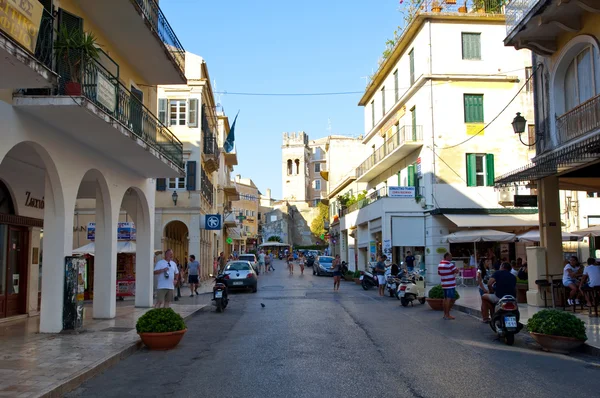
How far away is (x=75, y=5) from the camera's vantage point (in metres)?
12.7

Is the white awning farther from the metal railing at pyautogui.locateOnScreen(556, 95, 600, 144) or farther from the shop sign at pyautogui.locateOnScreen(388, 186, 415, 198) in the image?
the metal railing at pyautogui.locateOnScreen(556, 95, 600, 144)

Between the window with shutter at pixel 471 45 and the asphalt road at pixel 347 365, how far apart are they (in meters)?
20.7

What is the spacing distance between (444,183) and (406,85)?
6844 mm

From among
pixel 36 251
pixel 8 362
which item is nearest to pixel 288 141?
pixel 36 251

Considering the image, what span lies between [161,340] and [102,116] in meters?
4.34

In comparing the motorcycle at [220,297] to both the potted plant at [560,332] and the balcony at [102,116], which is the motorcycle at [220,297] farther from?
Result: the potted plant at [560,332]

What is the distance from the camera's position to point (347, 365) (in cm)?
865

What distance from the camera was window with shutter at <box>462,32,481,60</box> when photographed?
31.4 metres

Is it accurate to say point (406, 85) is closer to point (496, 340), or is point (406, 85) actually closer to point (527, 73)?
point (527, 73)

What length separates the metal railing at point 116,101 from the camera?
10859 millimetres

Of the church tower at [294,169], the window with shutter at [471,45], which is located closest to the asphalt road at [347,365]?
the window with shutter at [471,45]

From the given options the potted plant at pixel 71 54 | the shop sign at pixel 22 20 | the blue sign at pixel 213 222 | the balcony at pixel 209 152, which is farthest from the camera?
the balcony at pixel 209 152

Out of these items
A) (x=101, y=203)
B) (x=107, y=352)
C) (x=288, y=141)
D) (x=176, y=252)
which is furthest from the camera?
(x=288, y=141)

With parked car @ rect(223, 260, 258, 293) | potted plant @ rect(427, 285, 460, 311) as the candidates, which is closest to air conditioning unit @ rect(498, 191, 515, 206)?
parked car @ rect(223, 260, 258, 293)
